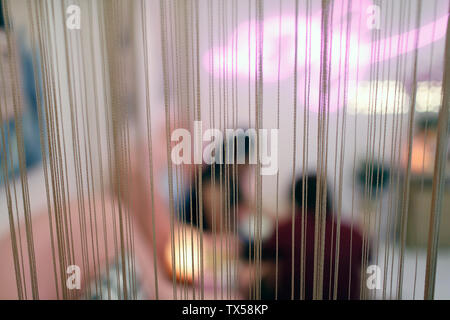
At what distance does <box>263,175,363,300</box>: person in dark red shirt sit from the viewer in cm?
135

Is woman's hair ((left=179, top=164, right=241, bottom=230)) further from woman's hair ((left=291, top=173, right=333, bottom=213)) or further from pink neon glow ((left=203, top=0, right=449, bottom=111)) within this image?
pink neon glow ((left=203, top=0, right=449, bottom=111))

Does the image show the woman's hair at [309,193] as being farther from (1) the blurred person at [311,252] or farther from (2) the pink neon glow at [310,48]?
(2) the pink neon glow at [310,48]

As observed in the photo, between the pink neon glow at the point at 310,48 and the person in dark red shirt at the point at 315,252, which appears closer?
the pink neon glow at the point at 310,48

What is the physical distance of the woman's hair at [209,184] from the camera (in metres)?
1.33

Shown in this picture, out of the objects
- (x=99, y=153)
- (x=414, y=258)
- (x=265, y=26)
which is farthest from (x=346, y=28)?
(x=99, y=153)

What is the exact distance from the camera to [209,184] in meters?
1.34

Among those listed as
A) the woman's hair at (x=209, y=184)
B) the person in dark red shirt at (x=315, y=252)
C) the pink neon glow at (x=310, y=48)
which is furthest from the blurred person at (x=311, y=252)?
the pink neon glow at (x=310, y=48)

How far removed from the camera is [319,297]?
1.40 metres

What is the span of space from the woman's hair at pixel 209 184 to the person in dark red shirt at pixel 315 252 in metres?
0.22

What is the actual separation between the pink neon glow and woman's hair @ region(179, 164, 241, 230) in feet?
1.15

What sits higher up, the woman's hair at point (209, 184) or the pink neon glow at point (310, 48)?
the pink neon glow at point (310, 48)

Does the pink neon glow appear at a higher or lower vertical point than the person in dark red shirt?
higher

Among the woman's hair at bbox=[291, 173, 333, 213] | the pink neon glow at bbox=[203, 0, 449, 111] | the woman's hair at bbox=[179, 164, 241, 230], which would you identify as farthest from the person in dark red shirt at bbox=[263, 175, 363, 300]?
the pink neon glow at bbox=[203, 0, 449, 111]

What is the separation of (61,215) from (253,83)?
2.98ft
